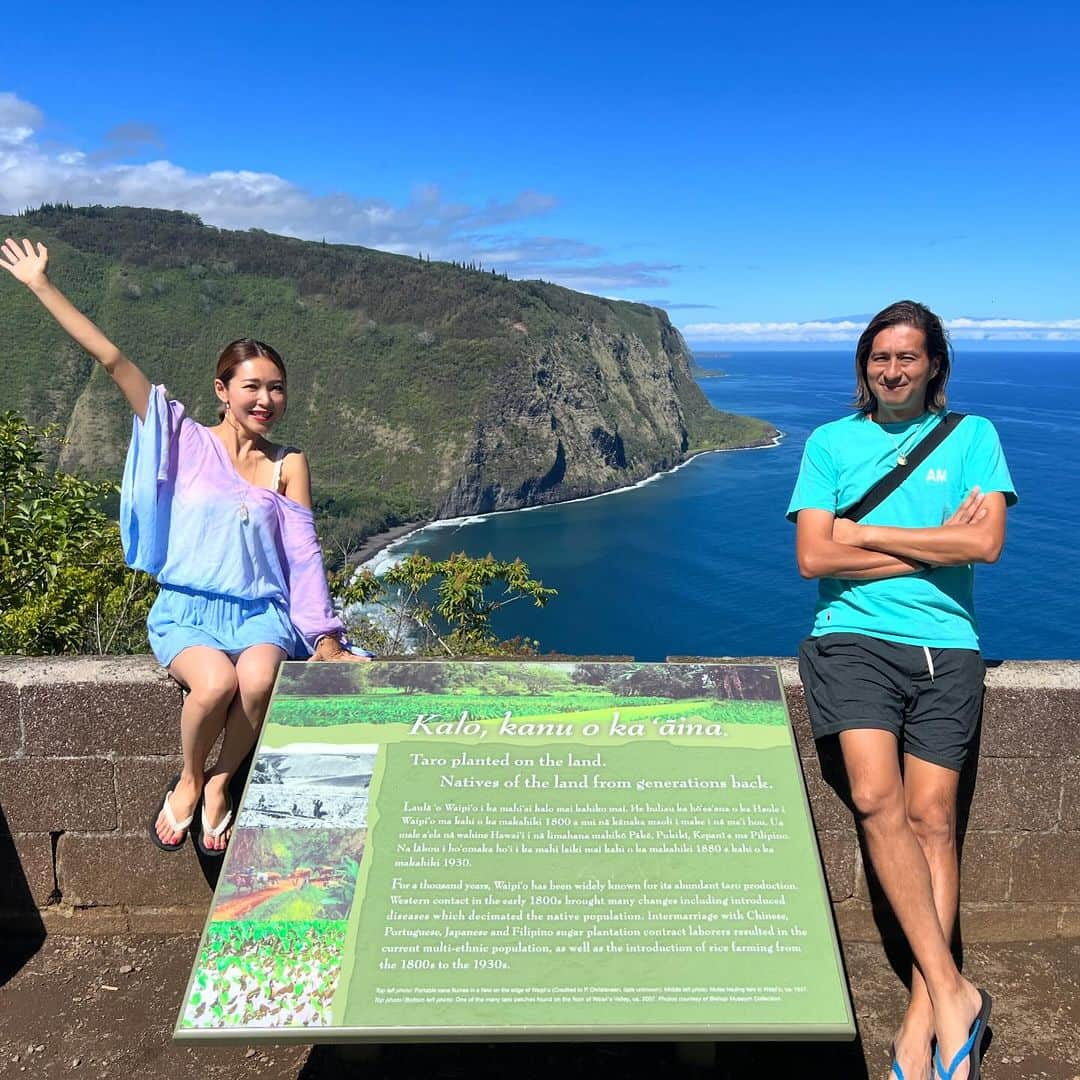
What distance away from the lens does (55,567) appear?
5883 millimetres

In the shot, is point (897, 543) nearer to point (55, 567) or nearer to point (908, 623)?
point (908, 623)

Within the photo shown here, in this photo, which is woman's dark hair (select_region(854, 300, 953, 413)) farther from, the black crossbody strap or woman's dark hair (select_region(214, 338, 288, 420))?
woman's dark hair (select_region(214, 338, 288, 420))

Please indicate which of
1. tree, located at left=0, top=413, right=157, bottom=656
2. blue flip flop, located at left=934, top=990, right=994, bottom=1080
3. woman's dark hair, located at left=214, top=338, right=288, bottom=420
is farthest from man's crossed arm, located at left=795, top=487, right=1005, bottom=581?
tree, located at left=0, top=413, right=157, bottom=656

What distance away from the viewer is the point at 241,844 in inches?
87.3

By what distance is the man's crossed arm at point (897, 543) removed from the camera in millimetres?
2666

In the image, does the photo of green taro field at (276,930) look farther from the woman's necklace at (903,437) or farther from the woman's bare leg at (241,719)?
the woman's necklace at (903,437)

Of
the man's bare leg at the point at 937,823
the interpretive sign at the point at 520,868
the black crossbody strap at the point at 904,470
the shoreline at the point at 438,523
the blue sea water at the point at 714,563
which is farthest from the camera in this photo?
the shoreline at the point at 438,523

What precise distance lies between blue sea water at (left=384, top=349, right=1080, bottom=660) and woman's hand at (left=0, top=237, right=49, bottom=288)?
41.1m

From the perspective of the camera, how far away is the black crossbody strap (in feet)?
9.31

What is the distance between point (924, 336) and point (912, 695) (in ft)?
3.42

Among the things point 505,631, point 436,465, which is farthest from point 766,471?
point 505,631

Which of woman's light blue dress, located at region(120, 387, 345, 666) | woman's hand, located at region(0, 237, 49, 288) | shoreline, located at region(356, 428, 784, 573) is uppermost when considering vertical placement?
woman's hand, located at region(0, 237, 49, 288)

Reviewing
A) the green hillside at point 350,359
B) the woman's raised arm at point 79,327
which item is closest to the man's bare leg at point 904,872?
the woman's raised arm at point 79,327

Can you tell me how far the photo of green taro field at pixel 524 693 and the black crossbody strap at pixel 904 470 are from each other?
0.63m
